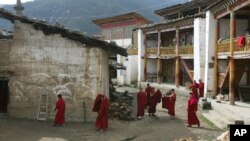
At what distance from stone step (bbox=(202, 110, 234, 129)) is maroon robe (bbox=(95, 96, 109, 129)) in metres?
4.70

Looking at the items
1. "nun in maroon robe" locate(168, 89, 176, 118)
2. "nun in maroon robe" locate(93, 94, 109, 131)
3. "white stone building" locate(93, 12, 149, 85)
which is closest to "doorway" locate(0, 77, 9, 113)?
"nun in maroon robe" locate(93, 94, 109, 131)

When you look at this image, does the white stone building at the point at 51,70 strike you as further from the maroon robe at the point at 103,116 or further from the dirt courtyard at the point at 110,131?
the maroon robe at the point at 103,116

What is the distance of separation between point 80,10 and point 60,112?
8438 cm

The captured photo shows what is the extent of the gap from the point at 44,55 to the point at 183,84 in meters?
18.7

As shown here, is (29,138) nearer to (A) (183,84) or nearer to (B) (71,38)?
(B) (71,38)

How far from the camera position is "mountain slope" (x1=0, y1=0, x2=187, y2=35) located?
298 ft

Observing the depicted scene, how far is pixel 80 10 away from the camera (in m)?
99.2

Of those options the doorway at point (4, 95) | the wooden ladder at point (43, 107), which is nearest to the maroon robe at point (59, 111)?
the wooden ladder at point (43, 107)

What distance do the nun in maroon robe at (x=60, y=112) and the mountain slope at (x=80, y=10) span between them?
230 feet

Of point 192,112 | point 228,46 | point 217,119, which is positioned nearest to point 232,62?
point 228,46

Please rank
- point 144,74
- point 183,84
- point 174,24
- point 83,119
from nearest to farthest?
point 83,119 → point 174,24 → point 183,84 → point 144,74

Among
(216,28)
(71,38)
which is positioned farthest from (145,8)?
(71,38)

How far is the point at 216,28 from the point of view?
2462 centimetres

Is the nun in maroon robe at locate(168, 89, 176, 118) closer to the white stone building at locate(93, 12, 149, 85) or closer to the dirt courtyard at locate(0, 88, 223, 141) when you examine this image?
the dirt courtyard at locate(0, 88, 223, 141)
